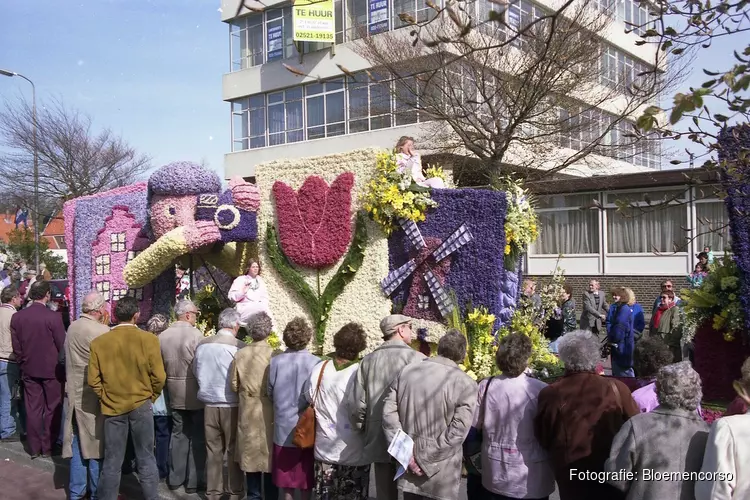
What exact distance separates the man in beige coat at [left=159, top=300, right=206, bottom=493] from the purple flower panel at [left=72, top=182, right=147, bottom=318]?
222 inches

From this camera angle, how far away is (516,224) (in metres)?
8.50

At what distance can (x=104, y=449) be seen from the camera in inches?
233

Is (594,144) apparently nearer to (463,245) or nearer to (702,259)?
(702,259)

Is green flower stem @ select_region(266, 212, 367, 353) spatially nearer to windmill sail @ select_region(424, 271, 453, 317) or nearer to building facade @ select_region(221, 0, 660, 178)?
windmill sail @ select_region(424, 271, 453, 317)

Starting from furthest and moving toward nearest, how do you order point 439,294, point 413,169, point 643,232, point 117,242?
1. point 643,232
2. point 117,242
3. point 413,169
4. point 439,294

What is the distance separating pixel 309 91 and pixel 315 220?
57.9ft

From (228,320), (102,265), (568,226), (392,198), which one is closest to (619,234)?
(568,226)

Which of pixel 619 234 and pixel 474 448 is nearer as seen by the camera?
pixel 474 448

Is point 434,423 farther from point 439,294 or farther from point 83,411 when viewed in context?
point 439,294

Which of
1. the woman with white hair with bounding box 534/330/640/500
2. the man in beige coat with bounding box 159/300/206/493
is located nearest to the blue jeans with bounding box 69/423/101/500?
the man in beige coat with bounding box 159/300/206/493

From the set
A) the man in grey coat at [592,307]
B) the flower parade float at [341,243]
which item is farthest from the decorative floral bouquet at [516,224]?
the man in grey coat at [592,307]

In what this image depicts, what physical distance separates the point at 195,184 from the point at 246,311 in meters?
2.00

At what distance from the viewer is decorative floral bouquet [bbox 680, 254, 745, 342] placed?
7.75 m

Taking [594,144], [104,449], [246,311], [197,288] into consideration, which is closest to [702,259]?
[594,144]
